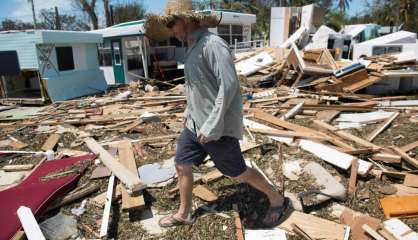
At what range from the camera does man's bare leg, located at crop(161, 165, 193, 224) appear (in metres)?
2.98

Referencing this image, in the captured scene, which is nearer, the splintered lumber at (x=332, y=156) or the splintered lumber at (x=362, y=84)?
the splintered lumber at (x=332, y=156)

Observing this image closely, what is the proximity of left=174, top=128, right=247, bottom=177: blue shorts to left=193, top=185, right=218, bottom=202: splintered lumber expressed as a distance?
0.81 m

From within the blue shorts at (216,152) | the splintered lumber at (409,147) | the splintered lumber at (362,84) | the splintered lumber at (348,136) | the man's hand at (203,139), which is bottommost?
the splintered lumber at (409,147)

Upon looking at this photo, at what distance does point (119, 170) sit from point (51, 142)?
2568 mm

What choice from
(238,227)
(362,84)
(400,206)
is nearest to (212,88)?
(238,227)

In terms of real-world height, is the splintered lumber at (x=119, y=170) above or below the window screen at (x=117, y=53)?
below

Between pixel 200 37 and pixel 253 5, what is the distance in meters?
38.6

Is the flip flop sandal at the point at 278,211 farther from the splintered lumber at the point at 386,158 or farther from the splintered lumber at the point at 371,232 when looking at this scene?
the splintered lumber at the point at 386,158

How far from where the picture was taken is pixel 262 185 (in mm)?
3127

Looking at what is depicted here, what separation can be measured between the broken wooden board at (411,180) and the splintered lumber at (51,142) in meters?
5.47

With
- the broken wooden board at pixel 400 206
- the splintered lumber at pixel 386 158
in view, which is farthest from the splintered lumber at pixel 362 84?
the broken wooden board at pixel 400 206

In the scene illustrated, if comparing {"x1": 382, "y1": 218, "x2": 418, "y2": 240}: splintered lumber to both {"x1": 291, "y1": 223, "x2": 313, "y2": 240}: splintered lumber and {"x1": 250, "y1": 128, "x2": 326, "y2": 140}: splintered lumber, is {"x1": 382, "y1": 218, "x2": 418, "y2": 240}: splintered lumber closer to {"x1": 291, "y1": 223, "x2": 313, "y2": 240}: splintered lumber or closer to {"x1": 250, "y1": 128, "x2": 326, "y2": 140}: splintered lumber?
{"x1": 291, "y1": 223, "x2": 313, "y2": 240}: splintered lumber

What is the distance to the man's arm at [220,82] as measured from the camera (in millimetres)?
2512

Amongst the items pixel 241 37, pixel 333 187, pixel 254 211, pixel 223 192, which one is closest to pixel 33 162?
pixel 223 192
